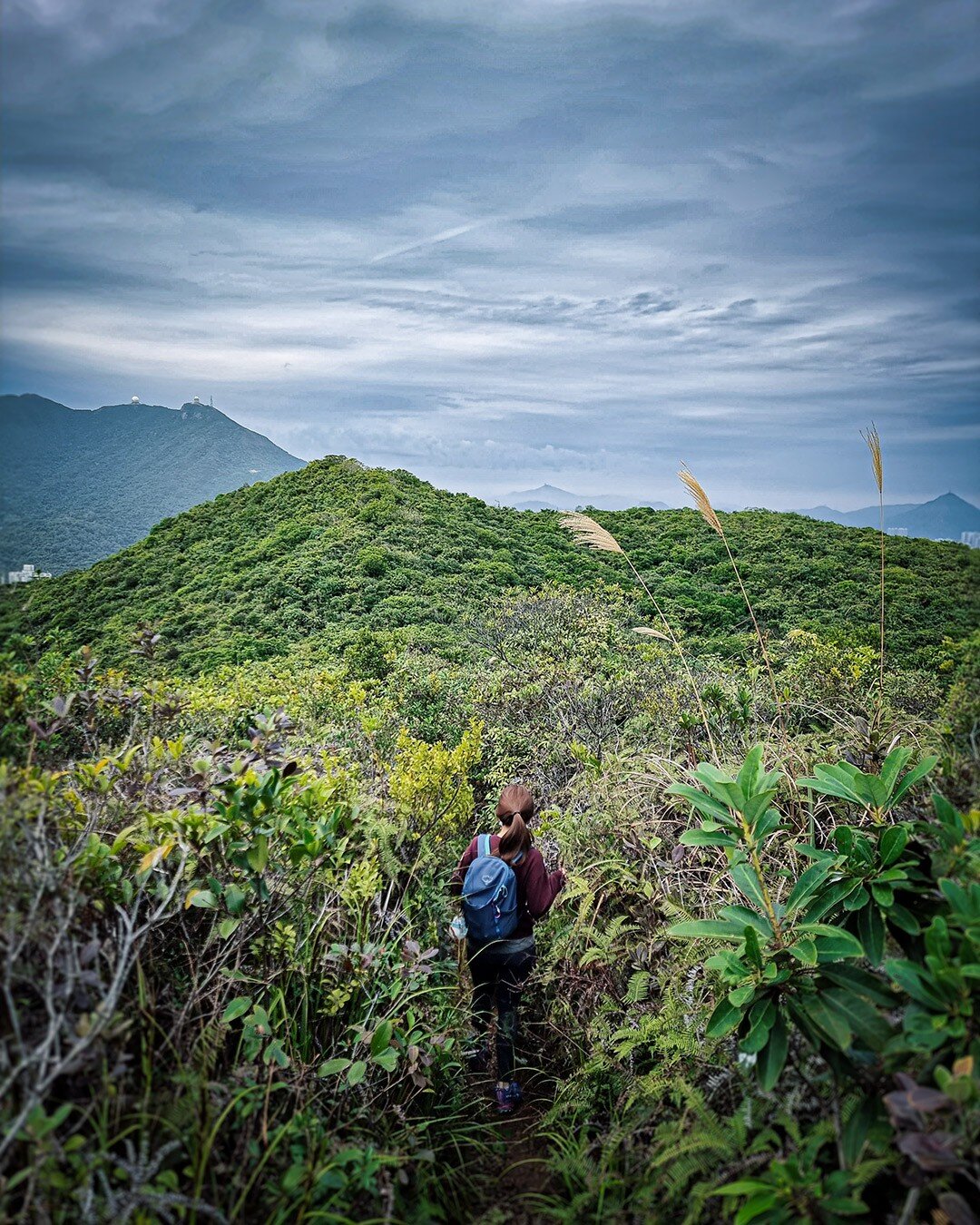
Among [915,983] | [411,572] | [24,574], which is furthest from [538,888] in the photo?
[411,572]

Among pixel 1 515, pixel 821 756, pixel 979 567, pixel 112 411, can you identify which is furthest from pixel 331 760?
pixel 112 411

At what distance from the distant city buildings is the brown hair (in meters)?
2.34

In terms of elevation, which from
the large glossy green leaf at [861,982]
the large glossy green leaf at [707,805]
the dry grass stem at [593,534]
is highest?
the dry grass stem at [593,534]

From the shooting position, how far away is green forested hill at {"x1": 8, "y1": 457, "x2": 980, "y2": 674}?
11.4 m

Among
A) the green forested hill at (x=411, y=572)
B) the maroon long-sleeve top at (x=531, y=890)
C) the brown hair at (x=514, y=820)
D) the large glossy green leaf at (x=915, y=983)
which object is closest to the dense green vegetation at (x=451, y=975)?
the large glossy green leaf at (x=915, y=983)

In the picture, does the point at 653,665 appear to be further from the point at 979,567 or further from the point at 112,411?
the point at 112,411

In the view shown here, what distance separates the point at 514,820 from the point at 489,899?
390mm

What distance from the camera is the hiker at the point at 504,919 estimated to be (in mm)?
3297

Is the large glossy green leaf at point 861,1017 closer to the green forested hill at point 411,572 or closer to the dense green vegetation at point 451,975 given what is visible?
the dense green vegetation at point 451,975

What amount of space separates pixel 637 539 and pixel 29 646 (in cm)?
1585

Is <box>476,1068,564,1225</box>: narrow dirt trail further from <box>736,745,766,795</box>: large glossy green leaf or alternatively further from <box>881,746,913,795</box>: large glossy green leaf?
<box>881,746,913,795</box>: large glossy green leaf

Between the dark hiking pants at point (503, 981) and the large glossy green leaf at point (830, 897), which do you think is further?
the dark hiking pants at point (503, 981)

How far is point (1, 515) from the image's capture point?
288 centimetres

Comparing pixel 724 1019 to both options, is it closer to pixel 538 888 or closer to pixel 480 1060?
pixel 538 888
